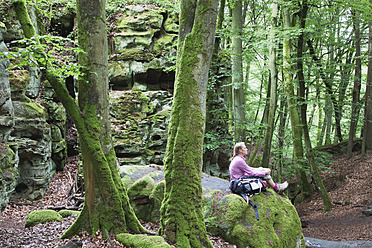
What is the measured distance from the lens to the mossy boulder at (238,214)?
17.5 ft

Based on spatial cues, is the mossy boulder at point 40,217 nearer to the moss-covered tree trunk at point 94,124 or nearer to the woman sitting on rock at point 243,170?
the moss-covered tree trunk at point 94,124

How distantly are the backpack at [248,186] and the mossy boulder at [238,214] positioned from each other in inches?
4.6

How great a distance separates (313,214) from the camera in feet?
36.4

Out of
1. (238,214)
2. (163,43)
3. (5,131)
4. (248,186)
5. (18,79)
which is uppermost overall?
(163,43)

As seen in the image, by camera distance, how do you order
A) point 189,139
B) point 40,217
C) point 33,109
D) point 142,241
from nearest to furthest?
1. point 142,241
2. point 189,139
3. point 40,217
4. point 33,109

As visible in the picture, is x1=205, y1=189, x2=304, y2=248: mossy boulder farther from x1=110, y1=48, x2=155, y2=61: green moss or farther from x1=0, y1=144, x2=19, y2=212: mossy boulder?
x1=110, y1=48, x2=155, y2=61: green moss

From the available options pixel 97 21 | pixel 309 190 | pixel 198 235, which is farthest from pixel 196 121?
pixel 309 190

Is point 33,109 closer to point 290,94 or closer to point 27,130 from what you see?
point 27,130

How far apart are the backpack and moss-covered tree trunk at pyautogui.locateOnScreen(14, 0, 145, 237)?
7.67 ft

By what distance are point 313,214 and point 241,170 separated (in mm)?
6977

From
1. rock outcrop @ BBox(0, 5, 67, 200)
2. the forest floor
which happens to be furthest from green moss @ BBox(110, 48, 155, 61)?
the forest floor

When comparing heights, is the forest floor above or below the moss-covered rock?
below

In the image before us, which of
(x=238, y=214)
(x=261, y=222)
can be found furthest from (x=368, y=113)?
(x=238, y=214)

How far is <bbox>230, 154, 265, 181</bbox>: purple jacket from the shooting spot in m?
6.06
